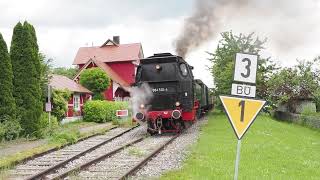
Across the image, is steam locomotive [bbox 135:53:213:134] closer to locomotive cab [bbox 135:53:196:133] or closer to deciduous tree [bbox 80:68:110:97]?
locomotive cab [bbox 135:53:196:133]

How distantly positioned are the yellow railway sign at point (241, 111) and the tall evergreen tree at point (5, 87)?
1314cm

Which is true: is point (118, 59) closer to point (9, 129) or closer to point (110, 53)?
point (110, 53)

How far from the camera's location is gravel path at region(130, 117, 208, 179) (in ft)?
37.5

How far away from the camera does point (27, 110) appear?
68.5 ft

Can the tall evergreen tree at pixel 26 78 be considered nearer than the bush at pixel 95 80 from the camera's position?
Yes

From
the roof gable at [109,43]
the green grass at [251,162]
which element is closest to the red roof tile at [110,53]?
the roof gable at [109,43]

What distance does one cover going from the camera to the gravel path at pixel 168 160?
1142 centimetres

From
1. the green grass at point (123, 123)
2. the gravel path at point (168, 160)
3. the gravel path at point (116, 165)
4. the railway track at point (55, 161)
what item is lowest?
the railway track at point (55, 161)

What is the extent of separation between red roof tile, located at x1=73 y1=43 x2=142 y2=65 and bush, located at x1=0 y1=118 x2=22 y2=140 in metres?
35.9

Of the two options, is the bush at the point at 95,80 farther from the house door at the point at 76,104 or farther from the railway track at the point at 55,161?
the railway track at the point at 55,161

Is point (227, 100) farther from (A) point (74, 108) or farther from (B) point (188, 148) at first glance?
(A) point (74, 108)

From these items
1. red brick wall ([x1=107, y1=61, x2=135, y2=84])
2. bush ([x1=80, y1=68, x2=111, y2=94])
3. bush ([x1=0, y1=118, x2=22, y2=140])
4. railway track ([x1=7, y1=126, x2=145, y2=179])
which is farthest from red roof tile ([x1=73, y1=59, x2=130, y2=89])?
railway track ([x1=7, y1=126, x2=145, y2=179])

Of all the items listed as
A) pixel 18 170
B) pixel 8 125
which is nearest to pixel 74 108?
pixel 8 125

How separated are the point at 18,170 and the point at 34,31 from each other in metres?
11.4
